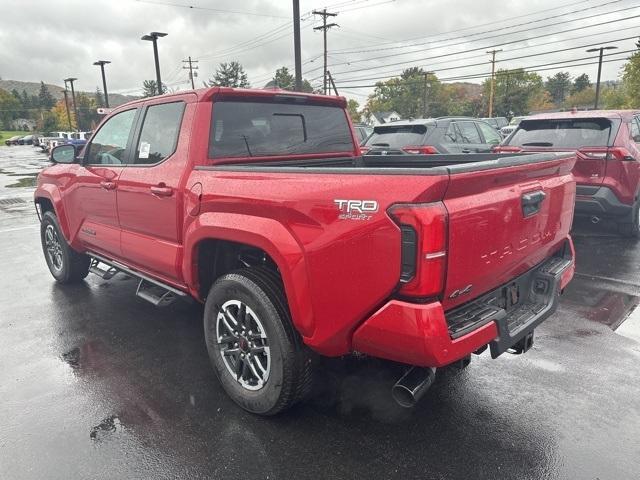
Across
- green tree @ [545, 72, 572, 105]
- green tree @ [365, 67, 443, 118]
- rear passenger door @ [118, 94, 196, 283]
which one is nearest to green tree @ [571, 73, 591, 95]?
green tree @ [545, 72, 572, 105]

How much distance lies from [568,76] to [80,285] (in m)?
135

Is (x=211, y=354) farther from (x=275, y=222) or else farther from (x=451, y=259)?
(x=451, y=259)

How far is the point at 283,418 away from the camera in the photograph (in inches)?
116

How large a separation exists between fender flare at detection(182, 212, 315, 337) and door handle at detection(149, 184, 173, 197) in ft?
1.35

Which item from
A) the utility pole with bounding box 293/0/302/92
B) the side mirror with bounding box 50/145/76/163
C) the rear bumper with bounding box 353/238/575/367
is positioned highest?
the utility pole with bounding box 293/0/302/92

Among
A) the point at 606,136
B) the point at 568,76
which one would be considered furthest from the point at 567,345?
the point at 568,76

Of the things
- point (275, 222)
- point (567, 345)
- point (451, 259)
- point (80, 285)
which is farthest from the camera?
point (80, 285)

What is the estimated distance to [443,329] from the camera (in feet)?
7.04

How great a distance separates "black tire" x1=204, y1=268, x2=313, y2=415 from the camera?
8.82 feet

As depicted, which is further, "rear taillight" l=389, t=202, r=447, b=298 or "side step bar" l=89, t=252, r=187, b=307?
"side step bar" l=89, t=252, r=187, b=307

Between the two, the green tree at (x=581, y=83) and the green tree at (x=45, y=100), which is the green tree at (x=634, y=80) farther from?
the green tree at (x=45, y=100)

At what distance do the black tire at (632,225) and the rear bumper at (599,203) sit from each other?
0.39m

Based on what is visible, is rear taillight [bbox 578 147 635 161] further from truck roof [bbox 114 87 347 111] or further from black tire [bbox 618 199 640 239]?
truck roof [bbox 114 87 347 111]

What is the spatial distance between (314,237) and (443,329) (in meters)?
0.75
